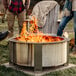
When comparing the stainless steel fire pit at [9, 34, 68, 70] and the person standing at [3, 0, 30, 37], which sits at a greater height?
the person standing at [3, 0, 30, 37]

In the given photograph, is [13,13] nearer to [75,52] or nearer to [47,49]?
[75,52]

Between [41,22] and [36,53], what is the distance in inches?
177

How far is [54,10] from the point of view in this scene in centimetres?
906

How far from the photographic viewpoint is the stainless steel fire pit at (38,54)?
4.52 metres

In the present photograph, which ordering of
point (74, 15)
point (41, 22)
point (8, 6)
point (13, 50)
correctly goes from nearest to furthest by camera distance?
point (13, 50) < point (74, 15) < point (8, 6) < point (41, 22)

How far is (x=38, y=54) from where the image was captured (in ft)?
14.8

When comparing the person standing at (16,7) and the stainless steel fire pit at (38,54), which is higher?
the person standing at (16,7)

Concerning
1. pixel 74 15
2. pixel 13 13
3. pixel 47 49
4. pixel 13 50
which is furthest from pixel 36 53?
pixel 13 13

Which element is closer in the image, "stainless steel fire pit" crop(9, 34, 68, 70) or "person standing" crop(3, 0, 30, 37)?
"stainless steel fire pit" crop(9, 34, 68, 70)

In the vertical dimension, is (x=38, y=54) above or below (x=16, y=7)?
below

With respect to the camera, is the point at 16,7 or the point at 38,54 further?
the point at 16,7

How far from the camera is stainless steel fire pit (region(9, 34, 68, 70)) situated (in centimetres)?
452

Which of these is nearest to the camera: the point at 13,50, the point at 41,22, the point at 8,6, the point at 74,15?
the point at 13,50

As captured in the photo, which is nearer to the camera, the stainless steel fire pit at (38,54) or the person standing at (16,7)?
the stainless steel fire pit at (38,54)
